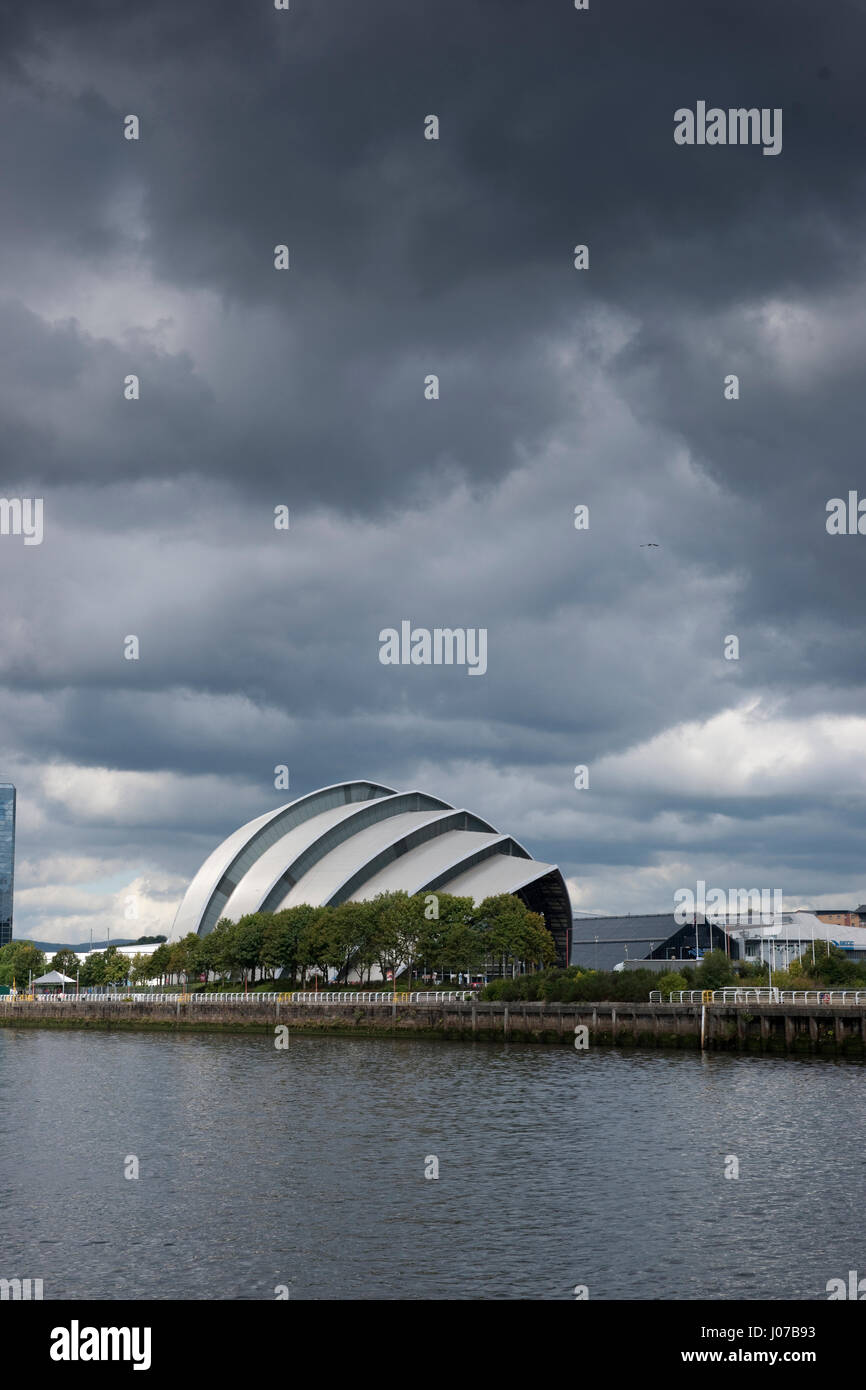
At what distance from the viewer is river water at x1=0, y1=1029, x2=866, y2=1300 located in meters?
20.6

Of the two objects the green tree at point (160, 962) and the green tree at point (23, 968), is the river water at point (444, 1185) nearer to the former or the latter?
the green tree at point (160, 962)

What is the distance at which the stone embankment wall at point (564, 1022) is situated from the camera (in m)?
55.7

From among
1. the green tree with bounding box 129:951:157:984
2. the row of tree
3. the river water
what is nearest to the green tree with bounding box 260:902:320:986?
the row of tree

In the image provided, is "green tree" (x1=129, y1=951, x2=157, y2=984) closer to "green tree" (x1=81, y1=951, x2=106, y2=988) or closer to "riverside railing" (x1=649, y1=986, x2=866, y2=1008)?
"green tree" (x1=81, y1=951, x2=106, y2=988)

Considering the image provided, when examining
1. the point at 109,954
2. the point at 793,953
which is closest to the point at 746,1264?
the point at 793,953

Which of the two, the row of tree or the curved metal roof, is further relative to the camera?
the curved metal roof

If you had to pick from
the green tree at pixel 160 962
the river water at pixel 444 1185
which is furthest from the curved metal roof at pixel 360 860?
the river water at pixel 444 1185

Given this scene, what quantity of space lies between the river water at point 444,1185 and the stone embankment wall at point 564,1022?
5.69 metres

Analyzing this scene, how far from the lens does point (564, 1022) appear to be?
6606 cm

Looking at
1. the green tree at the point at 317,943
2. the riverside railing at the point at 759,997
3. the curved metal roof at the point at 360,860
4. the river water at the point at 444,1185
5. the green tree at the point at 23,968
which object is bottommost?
the green tree at the point at 23,968

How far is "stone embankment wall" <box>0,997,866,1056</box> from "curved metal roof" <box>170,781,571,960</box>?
1834 centimetres

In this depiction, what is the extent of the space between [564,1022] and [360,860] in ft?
146

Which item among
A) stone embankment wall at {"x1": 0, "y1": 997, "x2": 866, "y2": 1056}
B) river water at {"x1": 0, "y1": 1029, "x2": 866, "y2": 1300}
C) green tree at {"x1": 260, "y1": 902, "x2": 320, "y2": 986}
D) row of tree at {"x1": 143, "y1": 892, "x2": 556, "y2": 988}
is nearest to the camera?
river water at {"x1": 0, "y1": 1029, "x2": 866, "y2": 1300}
